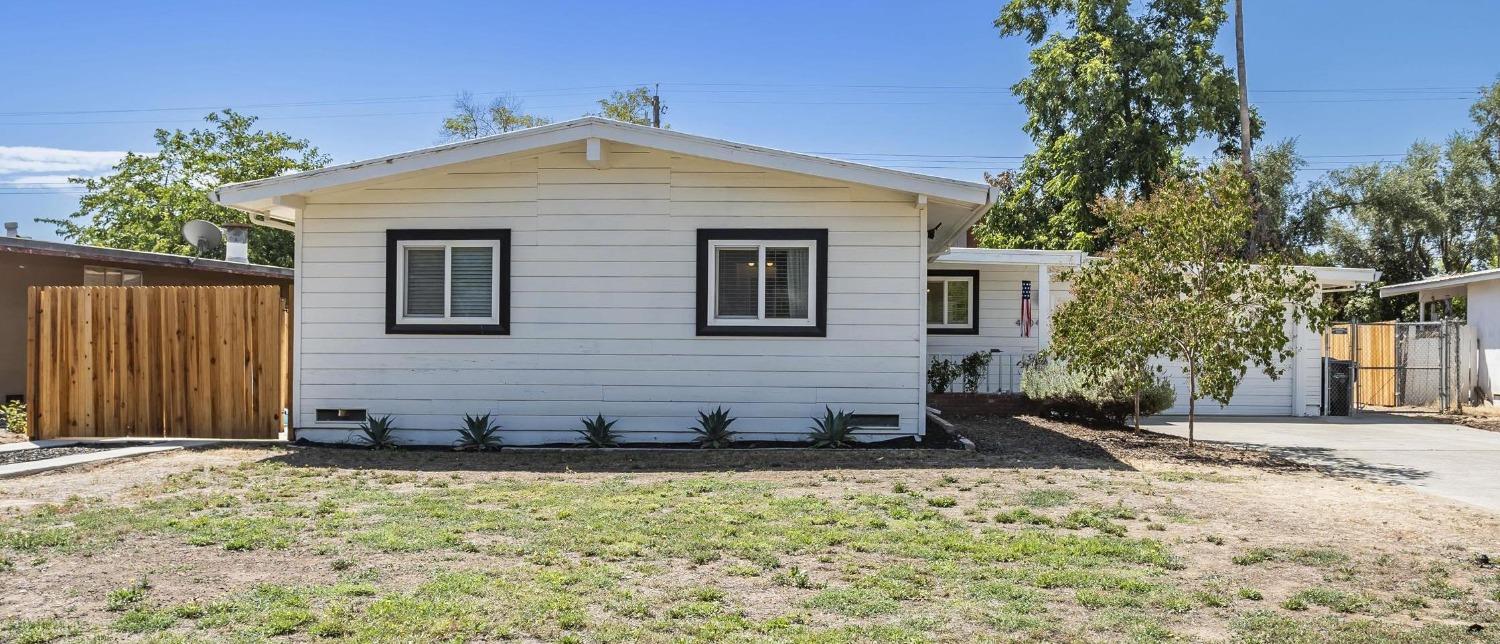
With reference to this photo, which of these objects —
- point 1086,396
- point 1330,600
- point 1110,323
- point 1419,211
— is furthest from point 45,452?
point 1419,211

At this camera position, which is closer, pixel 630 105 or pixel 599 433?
pixel 599 433

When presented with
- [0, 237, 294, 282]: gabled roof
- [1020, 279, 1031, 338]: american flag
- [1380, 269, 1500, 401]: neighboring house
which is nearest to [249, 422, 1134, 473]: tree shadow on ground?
[0, 237, 294, 282]: gabled roof

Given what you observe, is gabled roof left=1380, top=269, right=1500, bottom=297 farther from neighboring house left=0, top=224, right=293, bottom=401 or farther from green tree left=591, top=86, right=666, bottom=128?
green tree left=591, top=86, right=666, bottom=128

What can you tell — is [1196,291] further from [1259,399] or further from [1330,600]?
[1259,399]

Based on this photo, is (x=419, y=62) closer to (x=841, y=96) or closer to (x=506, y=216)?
(x=841, y=96)

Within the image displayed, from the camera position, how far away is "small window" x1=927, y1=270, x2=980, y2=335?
1595 centimetres

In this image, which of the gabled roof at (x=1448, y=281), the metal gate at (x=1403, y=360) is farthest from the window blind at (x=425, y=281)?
the gabled roof at (x=1448, y=281)

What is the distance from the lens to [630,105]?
35.3 m

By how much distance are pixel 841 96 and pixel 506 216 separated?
25946 mm

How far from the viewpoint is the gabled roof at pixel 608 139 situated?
951 cm

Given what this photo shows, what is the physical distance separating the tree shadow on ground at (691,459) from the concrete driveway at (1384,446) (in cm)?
Answer: 242

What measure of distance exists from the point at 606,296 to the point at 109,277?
28.6 feet

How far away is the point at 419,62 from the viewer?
3012 centimetres

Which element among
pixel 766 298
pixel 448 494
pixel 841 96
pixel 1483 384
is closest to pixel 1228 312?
pixel 766 298
